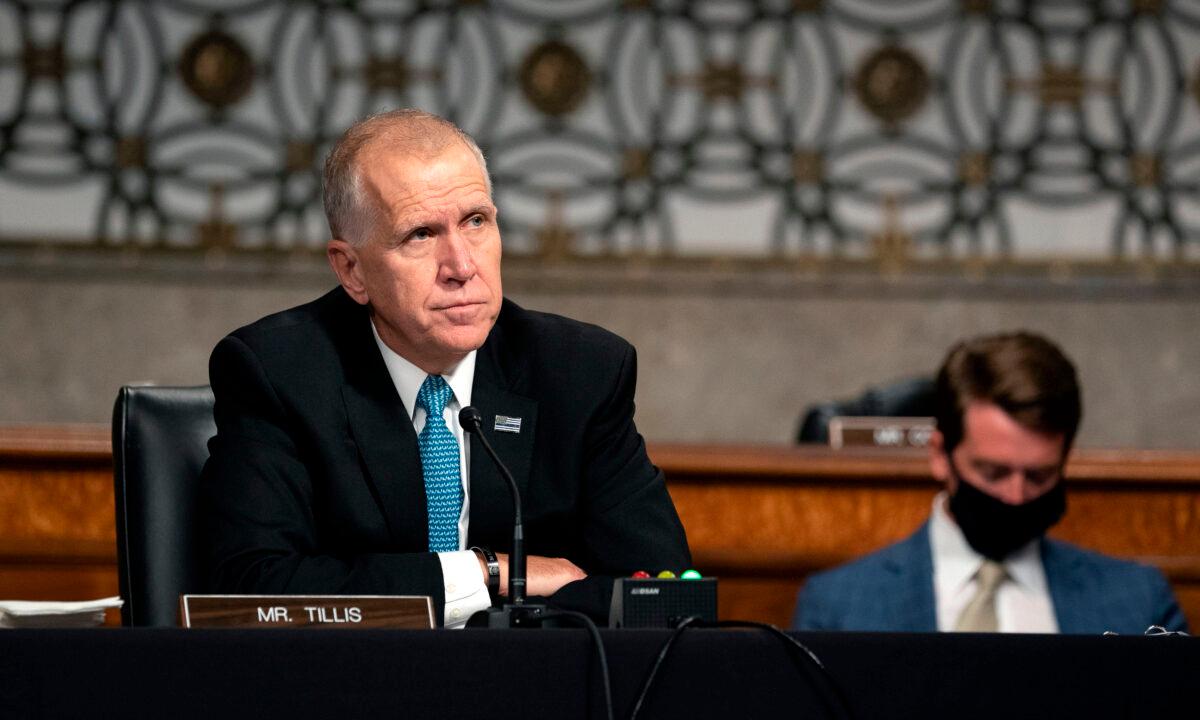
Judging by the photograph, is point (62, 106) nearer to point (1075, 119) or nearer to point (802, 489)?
point (802, 489)

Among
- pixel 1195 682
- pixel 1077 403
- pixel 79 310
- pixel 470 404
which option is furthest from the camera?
pixel 79 310

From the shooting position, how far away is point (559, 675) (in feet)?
4.10

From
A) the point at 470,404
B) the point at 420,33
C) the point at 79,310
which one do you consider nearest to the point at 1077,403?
the point at 470,404

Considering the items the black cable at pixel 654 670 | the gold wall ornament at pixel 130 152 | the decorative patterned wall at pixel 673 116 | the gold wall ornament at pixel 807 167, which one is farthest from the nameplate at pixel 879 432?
the gold wall ornament at pixel 130 152

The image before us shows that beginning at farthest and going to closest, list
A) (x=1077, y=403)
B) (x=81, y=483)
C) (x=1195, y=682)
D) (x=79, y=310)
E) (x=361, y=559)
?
1. (x=79, y=310)
2. (x=81, y=483)
3. (x=1077, y=403)
4. (x=361, y=559)
5. (x=1195, y=682)

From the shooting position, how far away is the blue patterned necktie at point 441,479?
2076mm

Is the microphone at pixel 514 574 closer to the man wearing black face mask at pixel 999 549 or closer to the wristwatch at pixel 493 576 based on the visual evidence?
the wristwatch at pixel 493 576

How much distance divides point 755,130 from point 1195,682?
412 centimetres

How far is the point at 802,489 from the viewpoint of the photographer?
3.40 meters

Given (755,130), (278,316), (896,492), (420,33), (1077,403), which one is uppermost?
(420,33)

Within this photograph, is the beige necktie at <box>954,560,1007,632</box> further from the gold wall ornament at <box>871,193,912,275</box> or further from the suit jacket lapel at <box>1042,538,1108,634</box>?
the gold wall ornament at <box>871,193,912,275</box>

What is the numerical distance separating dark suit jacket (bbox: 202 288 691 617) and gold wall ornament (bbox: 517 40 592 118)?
3.11 m

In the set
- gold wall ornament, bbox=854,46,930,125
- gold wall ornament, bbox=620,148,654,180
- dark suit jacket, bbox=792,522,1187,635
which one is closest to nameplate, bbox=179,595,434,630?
dark suit jacket, bbox=792,522,1187,635

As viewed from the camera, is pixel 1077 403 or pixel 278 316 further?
pixel 1077 403
